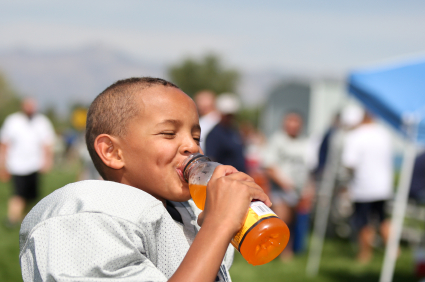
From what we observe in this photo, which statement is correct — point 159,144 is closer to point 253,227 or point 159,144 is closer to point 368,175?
point 253,227

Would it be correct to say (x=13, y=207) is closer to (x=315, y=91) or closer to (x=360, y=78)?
(x=360, y=78)

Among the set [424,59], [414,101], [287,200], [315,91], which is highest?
[315,91]

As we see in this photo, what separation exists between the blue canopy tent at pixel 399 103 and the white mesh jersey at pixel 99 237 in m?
3.60

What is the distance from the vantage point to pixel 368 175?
6.55m

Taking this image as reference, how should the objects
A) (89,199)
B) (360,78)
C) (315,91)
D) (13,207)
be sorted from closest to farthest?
1. (89,199)
2. (360,78)
3. (13,207)
4. (315,91)

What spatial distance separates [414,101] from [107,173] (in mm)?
3684

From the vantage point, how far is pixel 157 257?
44.3 inches

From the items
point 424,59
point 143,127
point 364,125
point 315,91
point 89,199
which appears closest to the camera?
point 89,199

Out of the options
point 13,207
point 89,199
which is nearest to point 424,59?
point 89,199

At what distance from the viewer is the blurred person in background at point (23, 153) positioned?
7.59 meters

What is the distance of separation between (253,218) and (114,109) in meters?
0.55

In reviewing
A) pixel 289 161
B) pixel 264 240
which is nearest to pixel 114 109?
pixel 264 240

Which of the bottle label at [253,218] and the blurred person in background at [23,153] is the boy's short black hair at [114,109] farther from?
the blurred person in background at [23,153]

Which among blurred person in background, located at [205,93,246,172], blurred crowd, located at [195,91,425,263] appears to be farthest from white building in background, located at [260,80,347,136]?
blurred person in background, located at [205,93,246,172]
